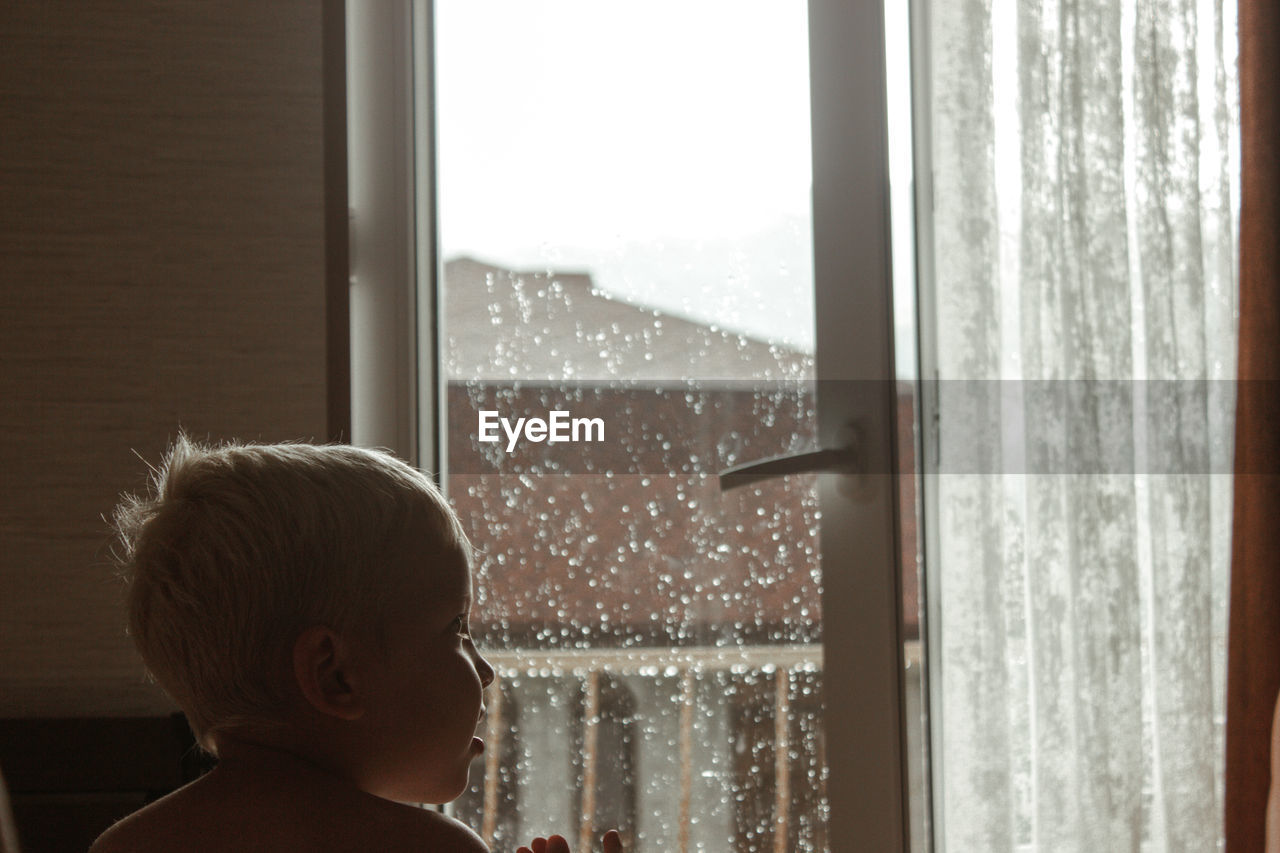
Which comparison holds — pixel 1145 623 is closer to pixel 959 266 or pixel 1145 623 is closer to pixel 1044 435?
pixel 1044 435

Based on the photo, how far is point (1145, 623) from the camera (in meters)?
1.44

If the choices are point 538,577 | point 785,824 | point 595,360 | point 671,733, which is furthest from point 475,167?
point 785,824

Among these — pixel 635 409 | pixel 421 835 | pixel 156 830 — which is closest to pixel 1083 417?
pixel 635 409

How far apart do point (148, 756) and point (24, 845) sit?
0.16m

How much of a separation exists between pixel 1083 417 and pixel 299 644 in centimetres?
107

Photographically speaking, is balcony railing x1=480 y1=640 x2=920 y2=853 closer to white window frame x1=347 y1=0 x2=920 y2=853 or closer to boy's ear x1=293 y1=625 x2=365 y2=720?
white window frame x1=347 y1=0 x2=920 y2=853

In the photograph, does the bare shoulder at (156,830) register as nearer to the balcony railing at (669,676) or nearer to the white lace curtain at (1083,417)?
the balcony railing at (669,676)

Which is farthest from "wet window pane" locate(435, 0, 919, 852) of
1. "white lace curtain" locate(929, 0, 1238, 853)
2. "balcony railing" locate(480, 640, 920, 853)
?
"white lace curtain" locate(929, 0, 1238, 853)

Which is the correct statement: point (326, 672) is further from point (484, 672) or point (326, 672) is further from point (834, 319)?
point (834, 319)

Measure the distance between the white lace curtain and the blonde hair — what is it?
2.91 ft

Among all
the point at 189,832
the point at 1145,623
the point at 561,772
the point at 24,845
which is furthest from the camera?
Answer: the point at 561,772

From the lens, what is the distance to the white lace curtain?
1.42 metres

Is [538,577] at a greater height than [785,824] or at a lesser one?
greater

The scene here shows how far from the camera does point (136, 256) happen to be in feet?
4.81
